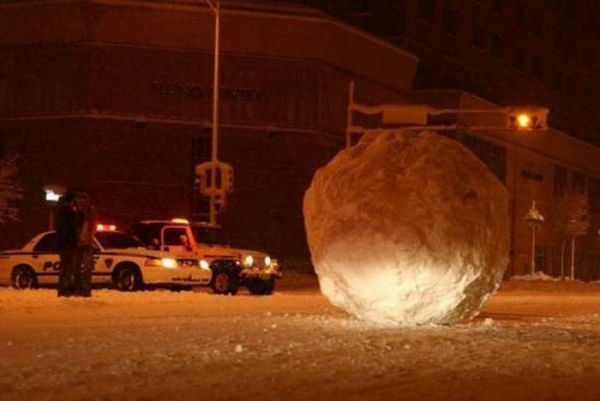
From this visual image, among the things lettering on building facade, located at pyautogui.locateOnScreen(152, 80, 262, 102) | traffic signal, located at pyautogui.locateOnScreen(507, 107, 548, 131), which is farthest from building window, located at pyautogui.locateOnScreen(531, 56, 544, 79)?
traffic signal, located at pyautogui.locateOnScreen(507, 107, 548, 131)

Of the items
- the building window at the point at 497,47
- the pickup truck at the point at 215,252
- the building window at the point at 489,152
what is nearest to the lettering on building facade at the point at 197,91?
the building window at the point at 489,152

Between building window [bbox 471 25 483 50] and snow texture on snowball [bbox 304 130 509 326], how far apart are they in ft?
169

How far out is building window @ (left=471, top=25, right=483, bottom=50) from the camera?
6712 cm

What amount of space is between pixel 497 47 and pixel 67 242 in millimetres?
51780

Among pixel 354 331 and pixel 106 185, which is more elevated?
pixel 106 185

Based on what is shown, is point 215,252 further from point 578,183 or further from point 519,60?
point 578,183

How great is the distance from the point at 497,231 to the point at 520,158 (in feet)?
166

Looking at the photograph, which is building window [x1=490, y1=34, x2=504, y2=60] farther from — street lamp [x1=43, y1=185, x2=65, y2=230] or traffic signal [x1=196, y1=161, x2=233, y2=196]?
traffic signal [x1=196, y1=161, x2=233, y2=196]

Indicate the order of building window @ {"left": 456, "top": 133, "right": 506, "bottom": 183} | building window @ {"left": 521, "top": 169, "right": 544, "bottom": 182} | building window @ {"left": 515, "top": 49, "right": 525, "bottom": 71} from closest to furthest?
building window @ {"left": 456, "top": 133, "right": 506, "bottom": 183}
building window @ {"left": 521, "top": 169, "right": 544, "bottom": 182}
building window @ {"left": 515, "top": 49, "right": 525, "bottom": 71}

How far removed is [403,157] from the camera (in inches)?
637

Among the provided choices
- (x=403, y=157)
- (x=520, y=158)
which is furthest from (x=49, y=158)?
(x=403, y=157)

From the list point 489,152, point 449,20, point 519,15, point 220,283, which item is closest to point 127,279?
point 220,283

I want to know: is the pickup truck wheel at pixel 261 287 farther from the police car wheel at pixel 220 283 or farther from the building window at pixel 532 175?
the building window at pixel 532 175

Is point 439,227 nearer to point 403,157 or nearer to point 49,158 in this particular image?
point 403,157
